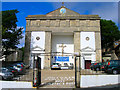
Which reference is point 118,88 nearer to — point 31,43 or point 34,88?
Answer: point 34,88

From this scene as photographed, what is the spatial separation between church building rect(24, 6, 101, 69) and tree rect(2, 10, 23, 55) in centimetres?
414

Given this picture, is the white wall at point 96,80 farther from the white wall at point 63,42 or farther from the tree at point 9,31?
the white wall at point 63,42

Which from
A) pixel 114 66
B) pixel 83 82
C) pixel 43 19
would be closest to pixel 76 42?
pixel 43 19

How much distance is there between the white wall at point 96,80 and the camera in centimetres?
681

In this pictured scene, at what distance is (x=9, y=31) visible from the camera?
71.5ft

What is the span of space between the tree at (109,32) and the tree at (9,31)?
76.1 ft

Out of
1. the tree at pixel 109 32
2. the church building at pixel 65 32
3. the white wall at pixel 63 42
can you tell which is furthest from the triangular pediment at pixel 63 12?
the tree at pixel 109 32

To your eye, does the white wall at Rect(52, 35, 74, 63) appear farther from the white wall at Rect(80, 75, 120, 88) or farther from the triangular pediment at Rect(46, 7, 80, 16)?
the white wall at Rect(80, 75, 120, 88)

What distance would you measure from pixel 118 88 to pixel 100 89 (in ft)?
2.94

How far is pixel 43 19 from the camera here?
27531 mm

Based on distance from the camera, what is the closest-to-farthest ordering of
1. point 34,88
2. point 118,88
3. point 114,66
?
1. point 118,88
2. point 34,88
3. point 114,66

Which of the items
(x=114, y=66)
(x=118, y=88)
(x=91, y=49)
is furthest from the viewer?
(x=91, y=49)

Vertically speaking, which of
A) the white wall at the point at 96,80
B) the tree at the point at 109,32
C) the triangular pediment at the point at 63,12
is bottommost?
the white wall at the point at 96,80

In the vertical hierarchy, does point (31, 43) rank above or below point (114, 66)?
above
